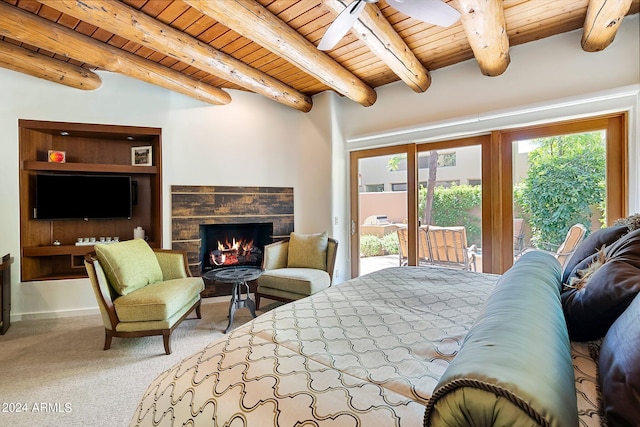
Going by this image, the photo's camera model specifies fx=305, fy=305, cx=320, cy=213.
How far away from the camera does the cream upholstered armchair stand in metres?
3.33

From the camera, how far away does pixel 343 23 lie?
1996mm

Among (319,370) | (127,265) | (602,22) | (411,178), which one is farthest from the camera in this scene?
(411,178)

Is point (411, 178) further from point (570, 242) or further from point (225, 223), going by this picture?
point (225, 223)

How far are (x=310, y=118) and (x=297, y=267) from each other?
218 cm

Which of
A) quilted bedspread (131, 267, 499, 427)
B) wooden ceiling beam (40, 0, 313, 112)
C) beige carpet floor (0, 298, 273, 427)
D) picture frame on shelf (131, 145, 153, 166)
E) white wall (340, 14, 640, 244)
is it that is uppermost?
wooden ceiling beam (40, 0, 313, 112)

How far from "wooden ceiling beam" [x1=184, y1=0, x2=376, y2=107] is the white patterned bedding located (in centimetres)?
210

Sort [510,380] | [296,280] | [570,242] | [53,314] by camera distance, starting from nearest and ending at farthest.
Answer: [510,380], [570,242], [296,280], [53,314]

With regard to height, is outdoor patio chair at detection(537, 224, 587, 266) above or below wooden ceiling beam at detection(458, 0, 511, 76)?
below

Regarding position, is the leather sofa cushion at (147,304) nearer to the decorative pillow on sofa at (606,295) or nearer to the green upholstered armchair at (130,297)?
the green upholstered armchair at (130,297)

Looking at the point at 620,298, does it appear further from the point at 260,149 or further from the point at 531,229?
the point at 260,149

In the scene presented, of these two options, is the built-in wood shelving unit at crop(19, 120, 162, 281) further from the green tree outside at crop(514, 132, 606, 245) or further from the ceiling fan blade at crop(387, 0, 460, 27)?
the green tree outside at crop(514, 132, 606, 245)

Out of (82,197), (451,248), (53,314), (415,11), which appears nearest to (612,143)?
(451,248)

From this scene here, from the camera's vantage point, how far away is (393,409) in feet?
2.56

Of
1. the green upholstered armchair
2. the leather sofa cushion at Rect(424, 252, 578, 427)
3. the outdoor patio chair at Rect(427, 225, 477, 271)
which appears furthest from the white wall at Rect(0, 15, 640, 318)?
the leather sofa cushion at Rect(424, 252, 578, 427)
